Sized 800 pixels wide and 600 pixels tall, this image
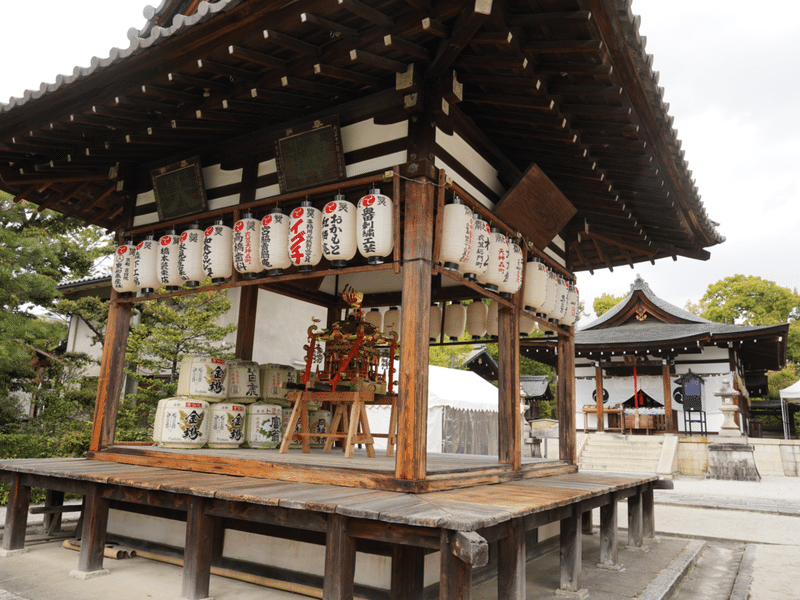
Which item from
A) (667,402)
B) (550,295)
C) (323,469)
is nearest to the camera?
(323,469)

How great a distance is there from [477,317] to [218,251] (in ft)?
13.5

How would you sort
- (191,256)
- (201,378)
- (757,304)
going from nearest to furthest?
(191,256)
(201,378)
(757,304)

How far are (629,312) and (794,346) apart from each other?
56.6ft

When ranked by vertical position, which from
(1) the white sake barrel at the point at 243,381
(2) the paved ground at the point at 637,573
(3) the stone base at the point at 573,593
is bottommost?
(2) the paved ground at the point at 637,573

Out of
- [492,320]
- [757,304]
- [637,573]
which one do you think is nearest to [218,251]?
[492,320]

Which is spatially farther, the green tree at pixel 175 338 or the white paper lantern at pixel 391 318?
the green tree at pixel 175 338

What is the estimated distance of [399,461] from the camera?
455 centimetres

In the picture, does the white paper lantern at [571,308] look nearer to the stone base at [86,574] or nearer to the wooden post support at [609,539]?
the wooden post support at [609,539]

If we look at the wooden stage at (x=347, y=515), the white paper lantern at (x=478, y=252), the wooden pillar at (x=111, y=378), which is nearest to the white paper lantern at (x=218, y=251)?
the wooden pillar at (x=111, y=378)

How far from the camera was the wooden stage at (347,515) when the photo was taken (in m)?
3.58

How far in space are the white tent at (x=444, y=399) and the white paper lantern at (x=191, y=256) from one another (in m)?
11.2

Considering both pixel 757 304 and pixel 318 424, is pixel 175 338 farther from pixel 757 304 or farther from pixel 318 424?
pixel 757 304

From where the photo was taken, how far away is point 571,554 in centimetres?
521

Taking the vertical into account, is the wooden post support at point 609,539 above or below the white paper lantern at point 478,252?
below
